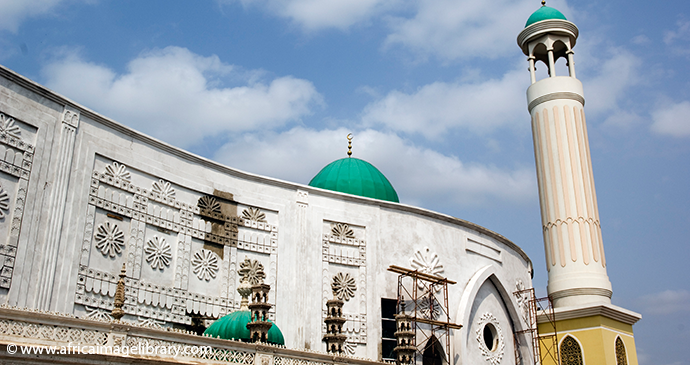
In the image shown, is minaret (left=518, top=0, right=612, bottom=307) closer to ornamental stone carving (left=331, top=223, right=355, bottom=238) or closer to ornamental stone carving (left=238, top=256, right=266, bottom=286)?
ornamental stone carving (left=331, top=223, right=355, bottom=238)

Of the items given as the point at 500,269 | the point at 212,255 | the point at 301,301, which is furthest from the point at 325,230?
the point at 500,269

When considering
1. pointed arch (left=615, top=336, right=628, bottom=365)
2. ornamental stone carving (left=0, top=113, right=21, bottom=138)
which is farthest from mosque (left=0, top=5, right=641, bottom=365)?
pointed arch (left=615, top=336, right=628, bottom=365)

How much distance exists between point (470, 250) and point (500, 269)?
173 cm

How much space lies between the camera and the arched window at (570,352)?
20.4 metres

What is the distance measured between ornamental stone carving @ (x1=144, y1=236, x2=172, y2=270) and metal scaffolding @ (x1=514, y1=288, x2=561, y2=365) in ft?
41.7

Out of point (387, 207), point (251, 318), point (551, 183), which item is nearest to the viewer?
point (251, 318)

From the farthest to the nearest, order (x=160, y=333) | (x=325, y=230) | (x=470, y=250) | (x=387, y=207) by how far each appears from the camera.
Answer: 1. (x=470, y=250)
2. (x=387, y=207)
3. (x=325, y=230)
4. (x=160, y=333)

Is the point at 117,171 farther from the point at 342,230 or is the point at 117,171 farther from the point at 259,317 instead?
the point at 342,230

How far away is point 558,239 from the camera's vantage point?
22359 mm

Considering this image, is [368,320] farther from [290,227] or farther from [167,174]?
[167,174]

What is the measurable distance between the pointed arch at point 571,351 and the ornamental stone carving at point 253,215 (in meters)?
11.0

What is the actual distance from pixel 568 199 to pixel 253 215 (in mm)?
11690

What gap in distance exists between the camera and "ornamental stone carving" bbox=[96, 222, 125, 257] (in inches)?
545

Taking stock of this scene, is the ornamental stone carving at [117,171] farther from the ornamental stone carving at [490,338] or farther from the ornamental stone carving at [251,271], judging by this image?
the ornamental stone carving at [490,338]
